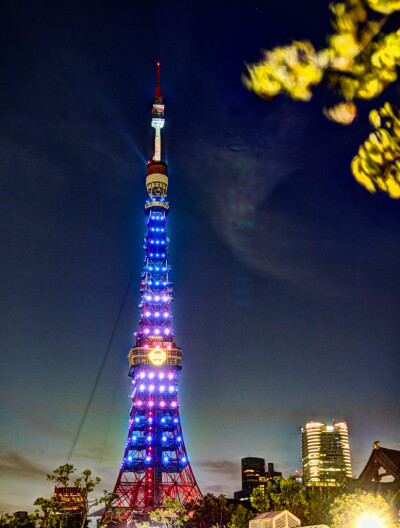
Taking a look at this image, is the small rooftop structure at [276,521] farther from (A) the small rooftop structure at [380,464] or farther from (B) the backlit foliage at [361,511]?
(A) the small rooftop structure at [380,464]

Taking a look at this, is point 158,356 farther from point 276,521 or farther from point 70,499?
point 276,521

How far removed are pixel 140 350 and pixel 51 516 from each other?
8521cm

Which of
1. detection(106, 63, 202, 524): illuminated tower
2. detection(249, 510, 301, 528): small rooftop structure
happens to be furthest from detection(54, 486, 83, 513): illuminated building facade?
detection(106, 63, 202, 524): illuminated tower

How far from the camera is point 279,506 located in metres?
58.2

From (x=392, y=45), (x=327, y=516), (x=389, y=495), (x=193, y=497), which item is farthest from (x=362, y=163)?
(x=193, y=497)

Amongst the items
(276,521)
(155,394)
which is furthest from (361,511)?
(155,394)

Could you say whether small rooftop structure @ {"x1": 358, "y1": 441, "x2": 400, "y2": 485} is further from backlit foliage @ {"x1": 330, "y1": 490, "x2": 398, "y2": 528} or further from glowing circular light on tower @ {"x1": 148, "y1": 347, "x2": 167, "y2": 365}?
glowing circular light on tower @ {"x1": 148, "y1": 347, "x2": 167, "y2": 365}

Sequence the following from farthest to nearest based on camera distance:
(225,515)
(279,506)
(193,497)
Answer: (193,497) < (225,515) < (279,506)

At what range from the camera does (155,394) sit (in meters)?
130

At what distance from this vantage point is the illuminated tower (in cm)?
11938

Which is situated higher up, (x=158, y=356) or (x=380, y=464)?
(x=158, y=356)

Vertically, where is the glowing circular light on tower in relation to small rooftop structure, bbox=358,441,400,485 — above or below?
above

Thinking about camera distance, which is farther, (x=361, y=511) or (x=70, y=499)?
(x=70, y=499)

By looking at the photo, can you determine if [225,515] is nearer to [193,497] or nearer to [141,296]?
[193,497]
